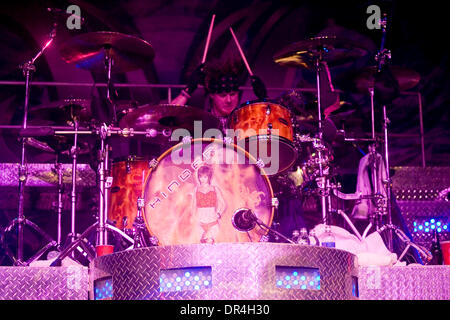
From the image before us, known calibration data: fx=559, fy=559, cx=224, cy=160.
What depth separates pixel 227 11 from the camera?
28.6 ft

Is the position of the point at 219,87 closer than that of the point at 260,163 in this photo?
No

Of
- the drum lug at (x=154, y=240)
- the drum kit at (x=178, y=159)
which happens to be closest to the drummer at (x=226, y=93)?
the drum kit at (x=178, y=159)

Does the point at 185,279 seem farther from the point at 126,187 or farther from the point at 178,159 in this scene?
the point at 126,187

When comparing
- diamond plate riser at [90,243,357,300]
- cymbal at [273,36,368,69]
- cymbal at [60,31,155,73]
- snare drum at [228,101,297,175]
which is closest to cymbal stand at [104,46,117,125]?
cymbal at [60,31,155,73]

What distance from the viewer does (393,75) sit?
5703 millimetres

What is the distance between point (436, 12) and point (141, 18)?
14.9ft

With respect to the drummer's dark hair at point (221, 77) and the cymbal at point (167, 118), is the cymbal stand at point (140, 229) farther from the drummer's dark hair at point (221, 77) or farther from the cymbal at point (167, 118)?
the drummer's dark hair at point (221, 77)

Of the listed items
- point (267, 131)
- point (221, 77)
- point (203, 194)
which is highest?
point (221, 77)

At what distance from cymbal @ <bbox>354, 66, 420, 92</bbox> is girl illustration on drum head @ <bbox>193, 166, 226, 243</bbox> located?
208 centimetres

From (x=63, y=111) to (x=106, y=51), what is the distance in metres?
1.05

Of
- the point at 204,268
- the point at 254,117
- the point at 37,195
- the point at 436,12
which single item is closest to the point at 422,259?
the point at 254,117

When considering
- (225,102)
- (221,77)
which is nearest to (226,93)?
Answer: (225,102)

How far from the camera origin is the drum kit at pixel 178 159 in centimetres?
454
